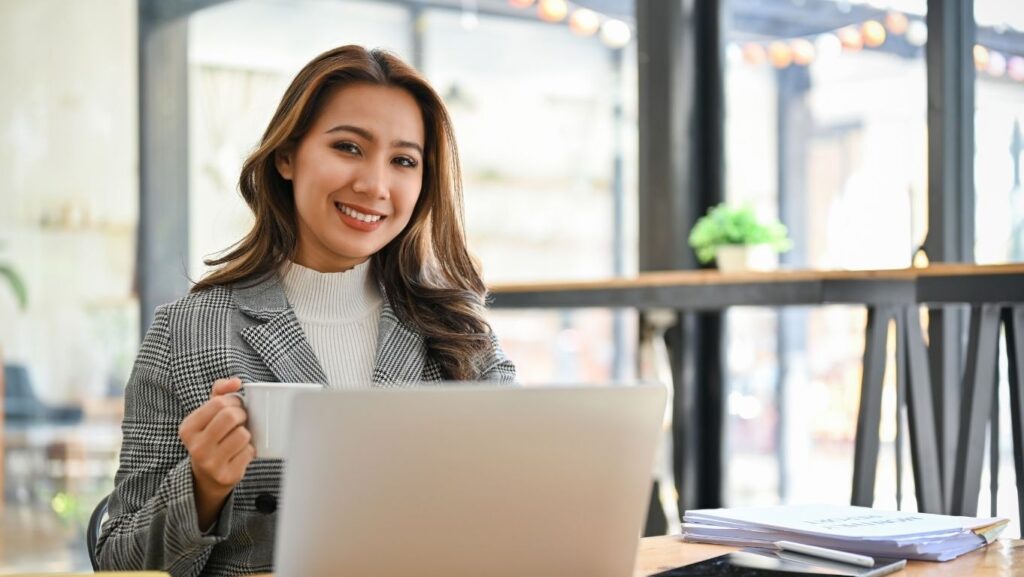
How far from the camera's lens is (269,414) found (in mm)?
1134

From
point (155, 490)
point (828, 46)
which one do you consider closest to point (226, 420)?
point (155, 490)

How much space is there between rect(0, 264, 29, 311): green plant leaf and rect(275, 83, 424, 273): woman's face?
2.69 metres

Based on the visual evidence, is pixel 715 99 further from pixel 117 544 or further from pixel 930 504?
pixel 117 544

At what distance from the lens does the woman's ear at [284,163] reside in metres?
1.85

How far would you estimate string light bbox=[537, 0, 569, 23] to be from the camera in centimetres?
436

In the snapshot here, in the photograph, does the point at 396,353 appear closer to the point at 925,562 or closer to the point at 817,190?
the point at 925,562

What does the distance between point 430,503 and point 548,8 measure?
3559 mm

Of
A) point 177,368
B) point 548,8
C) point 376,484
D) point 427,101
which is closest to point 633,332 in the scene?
point 548,8

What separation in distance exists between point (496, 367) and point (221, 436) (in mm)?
755

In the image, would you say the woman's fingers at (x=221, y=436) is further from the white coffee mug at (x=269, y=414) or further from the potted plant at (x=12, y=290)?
the potted plant at (x=12, y=290)

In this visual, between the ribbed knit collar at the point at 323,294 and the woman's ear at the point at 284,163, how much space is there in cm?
13

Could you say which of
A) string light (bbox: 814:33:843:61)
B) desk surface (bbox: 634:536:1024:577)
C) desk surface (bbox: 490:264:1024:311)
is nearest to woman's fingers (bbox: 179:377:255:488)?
desk surface (bbox: 634:536:1024:577)

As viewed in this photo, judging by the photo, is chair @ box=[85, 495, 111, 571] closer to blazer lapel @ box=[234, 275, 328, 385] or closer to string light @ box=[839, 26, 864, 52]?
blazer lapel @ box=[234, 275, 328, 385]

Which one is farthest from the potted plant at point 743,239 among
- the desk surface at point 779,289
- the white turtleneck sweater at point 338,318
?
the white turtleneck sweater at point 338,318
